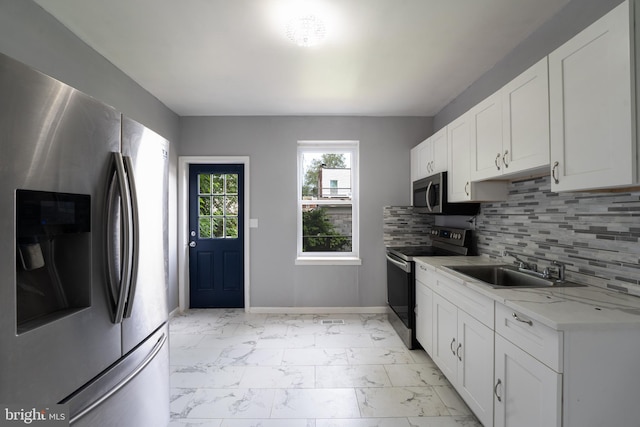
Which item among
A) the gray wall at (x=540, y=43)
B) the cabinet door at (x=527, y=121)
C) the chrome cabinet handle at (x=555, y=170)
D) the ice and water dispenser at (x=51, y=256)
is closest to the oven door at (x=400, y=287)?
the cabinet door at (x=527, y=121)

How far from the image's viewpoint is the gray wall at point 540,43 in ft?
5.25

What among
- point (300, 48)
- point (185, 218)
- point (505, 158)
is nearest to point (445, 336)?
point (505, 158)

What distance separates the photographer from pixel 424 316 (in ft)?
8.18

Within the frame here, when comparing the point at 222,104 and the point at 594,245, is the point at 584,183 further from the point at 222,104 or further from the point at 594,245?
the point at 222,104

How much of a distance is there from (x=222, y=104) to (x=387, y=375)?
3.27 m

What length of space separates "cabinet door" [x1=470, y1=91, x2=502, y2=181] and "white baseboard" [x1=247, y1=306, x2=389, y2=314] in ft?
7.03

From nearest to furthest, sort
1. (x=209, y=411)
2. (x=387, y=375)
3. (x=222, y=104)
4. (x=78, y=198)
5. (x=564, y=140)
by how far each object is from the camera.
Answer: (x=78, y=198) < (x=564, y=140) < (x=209, y=411) < (x=387, y=375) < (x=222, y=104)

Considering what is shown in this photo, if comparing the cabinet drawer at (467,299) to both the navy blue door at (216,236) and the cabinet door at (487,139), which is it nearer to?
the cabinet door at (487,139)

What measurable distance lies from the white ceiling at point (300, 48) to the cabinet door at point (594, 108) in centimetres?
74

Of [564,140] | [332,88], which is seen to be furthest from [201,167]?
[564,140]

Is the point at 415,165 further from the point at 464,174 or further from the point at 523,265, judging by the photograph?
the point at 523,265

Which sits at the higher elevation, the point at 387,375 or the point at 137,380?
the point at 137,380

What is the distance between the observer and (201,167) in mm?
3801

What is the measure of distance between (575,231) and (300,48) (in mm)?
2252
